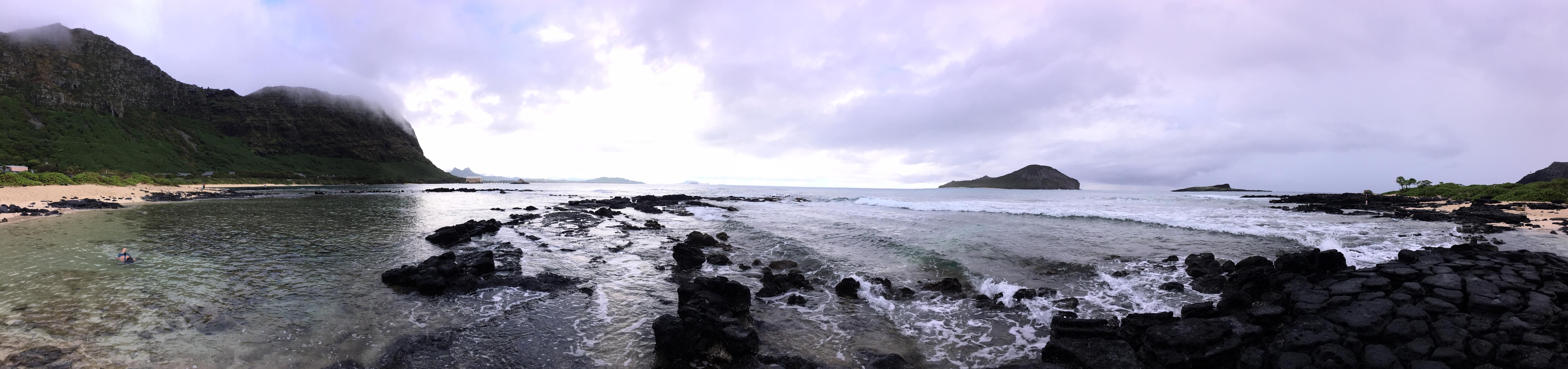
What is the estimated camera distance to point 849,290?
38.1 feet

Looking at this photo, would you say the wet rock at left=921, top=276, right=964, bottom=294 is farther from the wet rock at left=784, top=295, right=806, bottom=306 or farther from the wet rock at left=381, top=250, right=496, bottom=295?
the wet rock at left=381, top=250, right=496, bottom=295

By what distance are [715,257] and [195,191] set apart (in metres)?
74.1

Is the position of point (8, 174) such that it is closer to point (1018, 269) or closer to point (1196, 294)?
point (1018, 269)

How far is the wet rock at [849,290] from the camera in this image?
11445 millimetres

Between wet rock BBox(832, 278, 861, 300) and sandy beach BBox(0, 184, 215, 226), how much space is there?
32.4 meters

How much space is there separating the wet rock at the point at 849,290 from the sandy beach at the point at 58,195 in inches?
1278

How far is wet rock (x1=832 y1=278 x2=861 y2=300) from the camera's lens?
11.4m

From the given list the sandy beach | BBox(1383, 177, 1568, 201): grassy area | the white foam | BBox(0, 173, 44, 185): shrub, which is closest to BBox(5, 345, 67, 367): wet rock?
the sandy beach

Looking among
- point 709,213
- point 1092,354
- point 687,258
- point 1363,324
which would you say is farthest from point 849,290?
point 709,213

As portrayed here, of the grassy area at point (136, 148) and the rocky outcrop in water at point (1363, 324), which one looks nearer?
the rocky outcrop in water at point (1363, 324)

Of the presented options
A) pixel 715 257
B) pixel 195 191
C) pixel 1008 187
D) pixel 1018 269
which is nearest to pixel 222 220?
pixel 715 257

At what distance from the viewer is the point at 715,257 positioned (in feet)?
52.0

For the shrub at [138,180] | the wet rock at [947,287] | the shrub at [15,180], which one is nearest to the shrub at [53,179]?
the shrub at [15,180]

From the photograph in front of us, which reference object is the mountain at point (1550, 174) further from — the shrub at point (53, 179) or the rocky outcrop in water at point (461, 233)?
the shrub at point (53, 179)
